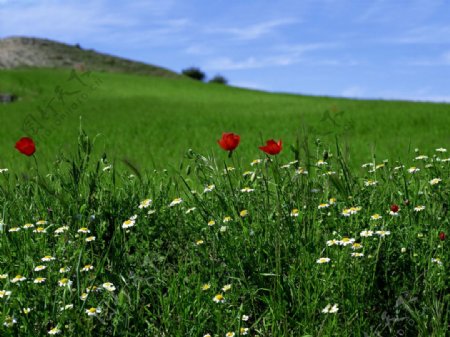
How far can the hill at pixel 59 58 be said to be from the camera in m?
46.6

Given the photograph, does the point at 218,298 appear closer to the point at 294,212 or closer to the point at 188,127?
the point at 294,212

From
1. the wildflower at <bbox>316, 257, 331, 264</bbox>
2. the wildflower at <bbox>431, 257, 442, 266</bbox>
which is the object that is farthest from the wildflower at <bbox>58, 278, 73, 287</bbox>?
the wildflower at <bbox>431, 257, 442, 266</bbox>

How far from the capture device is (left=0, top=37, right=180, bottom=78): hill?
46.6m

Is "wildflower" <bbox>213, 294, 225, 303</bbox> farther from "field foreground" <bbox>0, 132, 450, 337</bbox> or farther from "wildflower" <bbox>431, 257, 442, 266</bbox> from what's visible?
"wildflower" <bbox>431, 257, 442, 266</bbox>

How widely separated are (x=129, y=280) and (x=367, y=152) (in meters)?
8.52

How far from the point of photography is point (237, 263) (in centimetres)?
367

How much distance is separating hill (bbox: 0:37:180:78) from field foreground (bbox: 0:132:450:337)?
42.8 metres

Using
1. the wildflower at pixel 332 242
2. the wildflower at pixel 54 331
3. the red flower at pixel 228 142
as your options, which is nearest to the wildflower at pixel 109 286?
the wildflower at pixel 54 331

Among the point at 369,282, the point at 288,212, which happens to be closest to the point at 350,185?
the point at 288,212

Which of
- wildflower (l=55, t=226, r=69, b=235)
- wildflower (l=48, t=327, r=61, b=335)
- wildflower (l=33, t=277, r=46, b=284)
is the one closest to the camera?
wildflower (l=48, t=327, r=61, b=335)

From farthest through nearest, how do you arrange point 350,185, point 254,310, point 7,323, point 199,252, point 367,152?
1. point 367,152
2. point 350,185
3. point 199,252
4. point 254,310
5. point 7,323

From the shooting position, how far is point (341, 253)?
3.52 meters

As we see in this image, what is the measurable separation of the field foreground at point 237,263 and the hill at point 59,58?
42846mm

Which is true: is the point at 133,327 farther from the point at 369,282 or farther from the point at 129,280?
the point at 369,282
